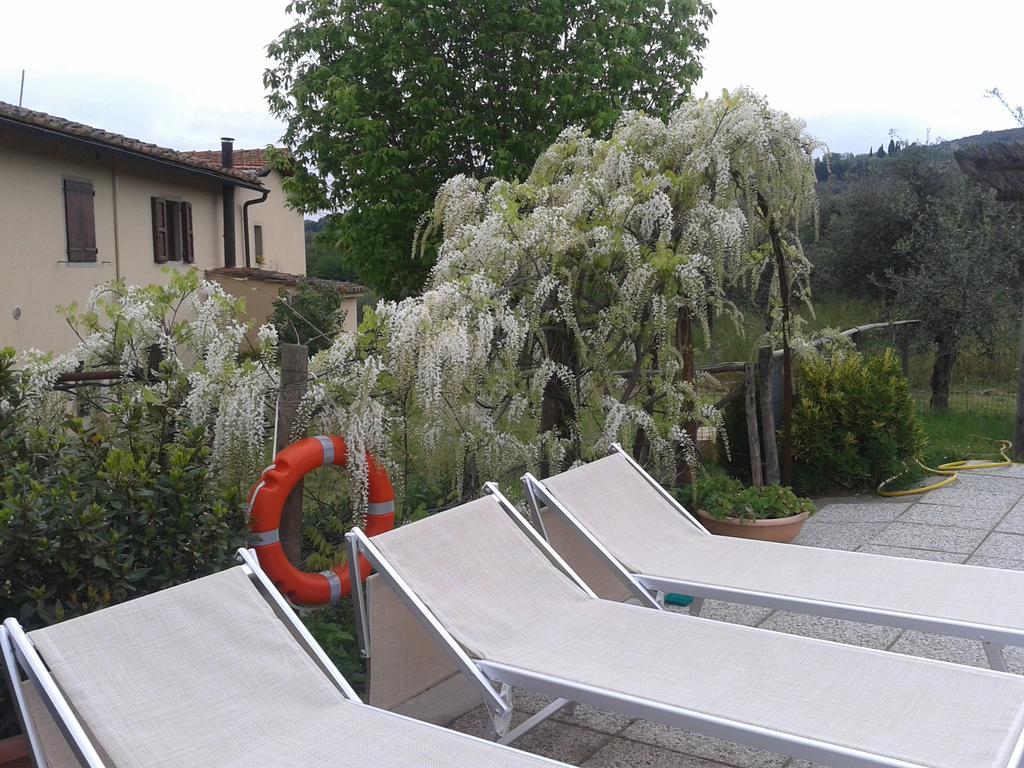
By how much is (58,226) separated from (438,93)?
229 inches

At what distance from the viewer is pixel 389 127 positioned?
13.3 meters

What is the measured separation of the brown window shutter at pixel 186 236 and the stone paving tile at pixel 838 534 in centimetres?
1487

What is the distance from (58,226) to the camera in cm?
1355

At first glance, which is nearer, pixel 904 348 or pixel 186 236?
pixel 904 348

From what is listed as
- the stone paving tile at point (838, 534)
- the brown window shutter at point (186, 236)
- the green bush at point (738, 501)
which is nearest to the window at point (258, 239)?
the brown window shutter at point (186, 236)

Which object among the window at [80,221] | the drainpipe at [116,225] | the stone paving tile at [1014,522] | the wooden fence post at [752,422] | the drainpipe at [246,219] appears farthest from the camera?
the drainpipe at [246,219]

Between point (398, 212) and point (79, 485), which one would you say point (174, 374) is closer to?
point (79, 485)

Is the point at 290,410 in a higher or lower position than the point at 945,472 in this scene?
Result: higher

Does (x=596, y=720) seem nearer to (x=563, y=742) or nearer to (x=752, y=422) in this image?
(x=563, y=742)

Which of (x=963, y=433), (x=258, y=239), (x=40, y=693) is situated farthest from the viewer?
(x=258, y=239)

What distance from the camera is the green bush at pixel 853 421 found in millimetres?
5902

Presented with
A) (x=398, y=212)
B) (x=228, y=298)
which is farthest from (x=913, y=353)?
(x=228, y=298)

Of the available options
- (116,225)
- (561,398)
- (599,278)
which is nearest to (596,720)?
(561,398)

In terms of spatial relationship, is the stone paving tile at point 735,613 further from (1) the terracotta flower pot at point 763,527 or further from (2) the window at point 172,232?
(2) the window at point 172,232
